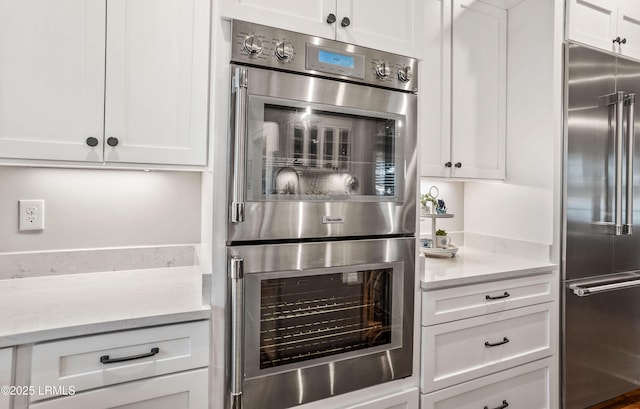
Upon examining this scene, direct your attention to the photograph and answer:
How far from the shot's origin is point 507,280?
179 cm

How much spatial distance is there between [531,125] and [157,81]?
1943mm

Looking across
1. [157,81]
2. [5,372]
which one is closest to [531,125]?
[157,81]

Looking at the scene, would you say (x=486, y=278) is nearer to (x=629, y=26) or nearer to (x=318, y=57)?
(x=318, y=57)

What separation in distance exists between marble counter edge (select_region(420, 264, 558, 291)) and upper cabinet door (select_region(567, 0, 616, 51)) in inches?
50.2

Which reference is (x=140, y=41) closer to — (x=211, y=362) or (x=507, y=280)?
(x=211, y=362)

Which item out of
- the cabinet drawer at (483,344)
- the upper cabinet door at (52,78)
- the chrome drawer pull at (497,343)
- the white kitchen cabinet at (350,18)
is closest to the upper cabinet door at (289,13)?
the white kitchen cabinet at (350,18)

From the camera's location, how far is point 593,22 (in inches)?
80.9

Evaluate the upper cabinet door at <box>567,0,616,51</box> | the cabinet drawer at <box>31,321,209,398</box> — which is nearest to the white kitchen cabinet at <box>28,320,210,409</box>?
the cabinet drawer at <box>31,321,209,398</box>

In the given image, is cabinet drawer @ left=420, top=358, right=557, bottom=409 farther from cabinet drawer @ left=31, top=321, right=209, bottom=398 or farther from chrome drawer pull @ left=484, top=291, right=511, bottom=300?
cabinet drawer @ left=31, top=321, right=209, bottom=398

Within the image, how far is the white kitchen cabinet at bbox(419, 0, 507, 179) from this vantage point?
1930 millimetres

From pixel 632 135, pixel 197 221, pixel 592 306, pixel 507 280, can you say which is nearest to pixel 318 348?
pixel 197 221

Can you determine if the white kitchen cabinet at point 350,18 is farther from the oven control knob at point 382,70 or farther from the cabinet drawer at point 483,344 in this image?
the cabinet drawer at point 483,344

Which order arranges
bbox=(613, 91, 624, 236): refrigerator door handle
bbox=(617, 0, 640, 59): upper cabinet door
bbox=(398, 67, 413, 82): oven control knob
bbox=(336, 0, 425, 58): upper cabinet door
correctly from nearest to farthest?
bbox=(336, 0, 425, 58): upper cabinet door → bbox=(398, 67, 413, 82): oven control knob → bbox=(613, 91, 624, 236): refrigerator door handle → bbox=(617, 0, 640, 59): upper cabinet door

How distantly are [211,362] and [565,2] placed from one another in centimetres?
249
